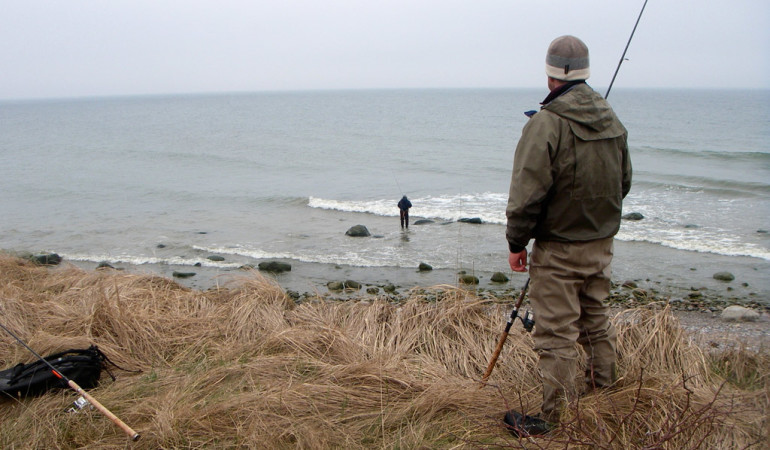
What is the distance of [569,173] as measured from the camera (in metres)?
2.94

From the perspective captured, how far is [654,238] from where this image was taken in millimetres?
14484

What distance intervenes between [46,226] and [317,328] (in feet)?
55.0

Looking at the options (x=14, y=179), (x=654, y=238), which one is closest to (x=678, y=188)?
(x=654, y=238)

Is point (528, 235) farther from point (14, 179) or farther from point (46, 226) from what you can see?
point (14, 179)

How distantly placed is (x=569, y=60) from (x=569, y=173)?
594 millimetres

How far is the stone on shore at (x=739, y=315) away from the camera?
8.66 m

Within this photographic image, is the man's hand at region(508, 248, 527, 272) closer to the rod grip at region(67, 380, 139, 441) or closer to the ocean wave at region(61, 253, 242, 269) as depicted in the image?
A: the rod grip at region(67, 380, 139, 441)

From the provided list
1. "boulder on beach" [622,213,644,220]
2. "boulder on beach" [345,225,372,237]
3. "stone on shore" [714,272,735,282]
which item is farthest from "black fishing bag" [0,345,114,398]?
"boulder on beach" [622,213,644,220]

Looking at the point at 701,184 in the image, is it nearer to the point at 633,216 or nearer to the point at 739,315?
the point at 633,216

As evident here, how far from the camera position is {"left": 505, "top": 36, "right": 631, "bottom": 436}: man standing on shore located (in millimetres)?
2906

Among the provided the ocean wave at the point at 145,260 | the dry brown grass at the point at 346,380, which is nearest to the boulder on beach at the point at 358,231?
the ocean wave at the point at 145,260

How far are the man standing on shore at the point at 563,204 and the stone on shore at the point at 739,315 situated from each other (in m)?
6.86

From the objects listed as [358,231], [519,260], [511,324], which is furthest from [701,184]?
[519,260]

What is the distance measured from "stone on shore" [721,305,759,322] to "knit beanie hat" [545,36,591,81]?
7357mm
